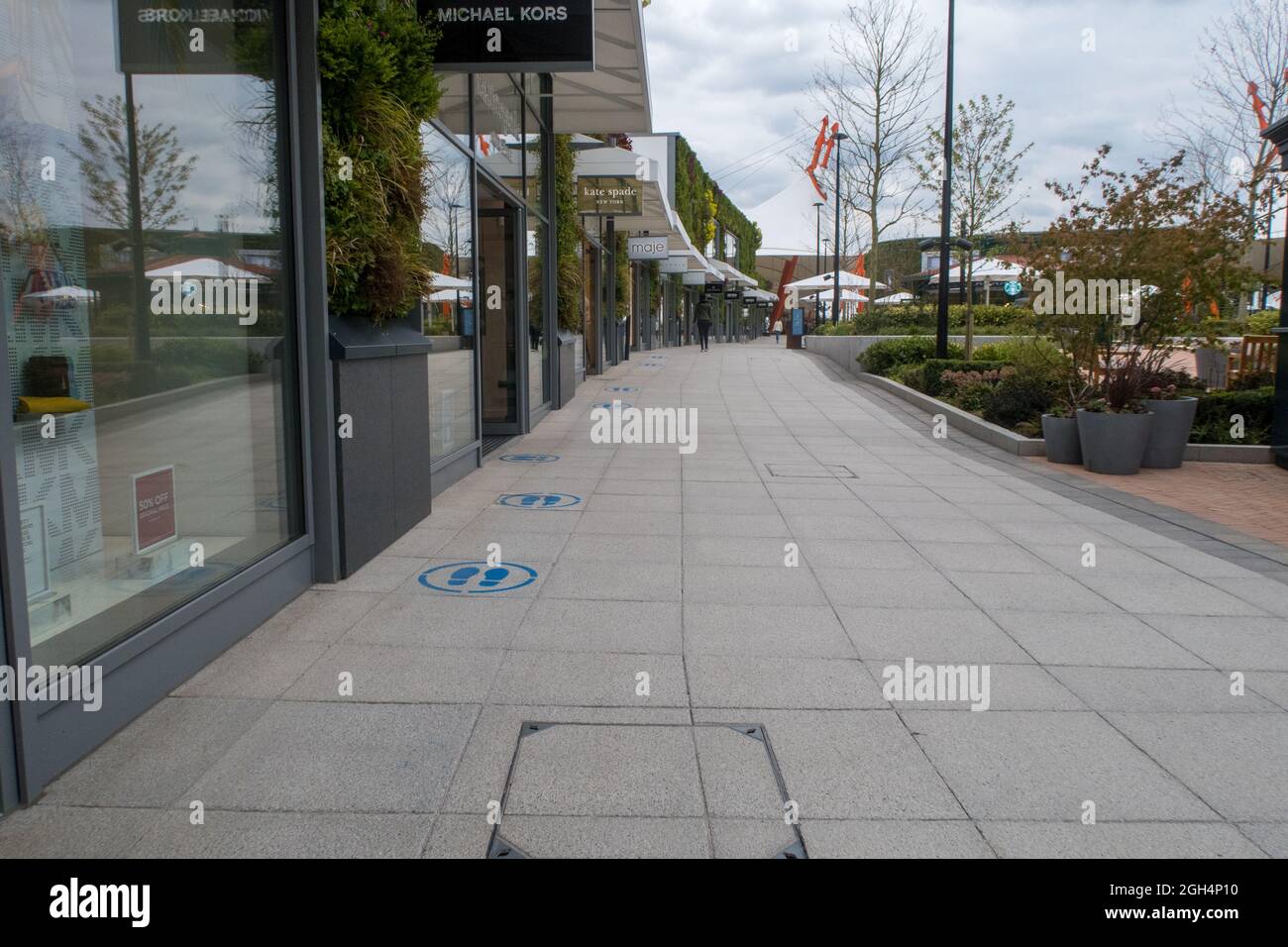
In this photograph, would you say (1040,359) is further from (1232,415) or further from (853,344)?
(853,344)

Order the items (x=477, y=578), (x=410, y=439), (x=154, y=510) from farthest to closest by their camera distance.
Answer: (x=410, y=439) → (x=477, y=578) → (x=154, y=510)

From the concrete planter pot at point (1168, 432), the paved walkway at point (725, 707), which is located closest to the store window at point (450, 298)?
the paved walkway at point (725, 707)

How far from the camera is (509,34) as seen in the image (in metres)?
7.20

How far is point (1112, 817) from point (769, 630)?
2.05m

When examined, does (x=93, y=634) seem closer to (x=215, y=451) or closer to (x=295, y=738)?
(x=295, y=738)

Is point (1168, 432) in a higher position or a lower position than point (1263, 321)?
lower

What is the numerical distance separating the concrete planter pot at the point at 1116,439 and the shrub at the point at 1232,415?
1607mm

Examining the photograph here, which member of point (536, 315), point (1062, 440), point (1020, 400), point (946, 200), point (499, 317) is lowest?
point (1062, 440)

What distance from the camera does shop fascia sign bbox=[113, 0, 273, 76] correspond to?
3861 mm

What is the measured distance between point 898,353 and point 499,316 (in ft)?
35.8

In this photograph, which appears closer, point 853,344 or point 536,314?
point 536,314

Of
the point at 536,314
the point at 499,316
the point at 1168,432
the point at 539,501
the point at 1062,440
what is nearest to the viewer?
the point at 539,501

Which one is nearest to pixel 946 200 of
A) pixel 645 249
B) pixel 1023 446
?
pixel 1023 446

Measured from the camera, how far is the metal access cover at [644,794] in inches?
118
